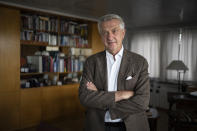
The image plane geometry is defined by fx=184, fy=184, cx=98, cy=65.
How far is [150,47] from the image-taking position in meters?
5.98

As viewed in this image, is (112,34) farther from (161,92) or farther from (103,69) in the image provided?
(161,92)

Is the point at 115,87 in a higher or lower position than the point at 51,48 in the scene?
lower

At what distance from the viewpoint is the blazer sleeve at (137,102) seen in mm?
1386

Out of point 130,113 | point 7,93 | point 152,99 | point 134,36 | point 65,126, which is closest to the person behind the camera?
point 130,113

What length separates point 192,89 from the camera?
15.4ft

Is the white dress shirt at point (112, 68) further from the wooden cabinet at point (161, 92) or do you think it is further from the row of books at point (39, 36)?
the wooden cabinet at point (161, 92)

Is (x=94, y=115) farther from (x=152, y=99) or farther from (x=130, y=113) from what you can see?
(x=152, y=99)

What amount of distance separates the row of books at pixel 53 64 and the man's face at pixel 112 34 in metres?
2.82

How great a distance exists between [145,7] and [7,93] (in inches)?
125

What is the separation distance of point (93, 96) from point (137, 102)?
346 millimetres

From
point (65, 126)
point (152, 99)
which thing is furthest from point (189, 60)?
point (65, 126)

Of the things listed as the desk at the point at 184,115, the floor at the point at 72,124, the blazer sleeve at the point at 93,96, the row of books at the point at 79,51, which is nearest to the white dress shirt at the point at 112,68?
the blazer sleeve at the point at 93,96

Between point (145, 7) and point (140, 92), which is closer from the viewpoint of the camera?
point (140, 92)

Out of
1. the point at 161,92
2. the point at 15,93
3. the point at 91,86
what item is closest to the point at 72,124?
the point at 15,93
